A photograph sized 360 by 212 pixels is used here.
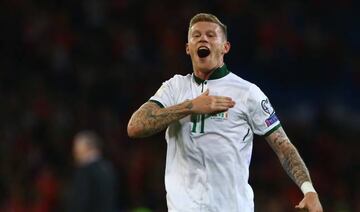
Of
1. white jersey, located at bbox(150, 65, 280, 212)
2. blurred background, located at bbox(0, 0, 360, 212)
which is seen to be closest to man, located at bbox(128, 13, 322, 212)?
white jersey, located at bbox(150, 65, 280, 212)

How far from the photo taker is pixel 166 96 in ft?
16.3


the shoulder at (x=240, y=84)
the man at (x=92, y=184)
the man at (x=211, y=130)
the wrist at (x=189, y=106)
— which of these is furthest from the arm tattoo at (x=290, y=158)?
the man at (x=92, y=184)

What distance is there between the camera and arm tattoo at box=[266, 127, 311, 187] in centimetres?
490

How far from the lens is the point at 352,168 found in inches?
448

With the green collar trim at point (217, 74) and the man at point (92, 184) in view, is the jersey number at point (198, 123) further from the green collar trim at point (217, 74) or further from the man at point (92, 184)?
the man at point (92, 184)

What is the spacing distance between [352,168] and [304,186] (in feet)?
22.1

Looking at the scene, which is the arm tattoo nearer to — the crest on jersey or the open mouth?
the crest on jersey

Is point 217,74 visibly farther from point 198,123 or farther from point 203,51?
point 198,123

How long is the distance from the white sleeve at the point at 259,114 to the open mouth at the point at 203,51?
30 cm

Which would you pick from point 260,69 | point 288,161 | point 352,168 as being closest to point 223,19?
point 260,69

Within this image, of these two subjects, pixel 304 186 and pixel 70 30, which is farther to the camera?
pixel 70 30

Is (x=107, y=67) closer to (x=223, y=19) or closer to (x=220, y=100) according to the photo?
(x=223, y=19)

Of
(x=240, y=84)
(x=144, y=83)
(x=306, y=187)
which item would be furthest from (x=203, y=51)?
(x=144, y=83)

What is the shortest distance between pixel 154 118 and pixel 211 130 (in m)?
0.30
